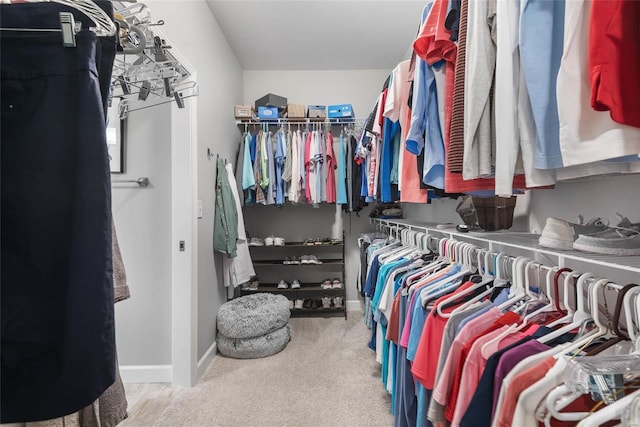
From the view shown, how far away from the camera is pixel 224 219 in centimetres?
253

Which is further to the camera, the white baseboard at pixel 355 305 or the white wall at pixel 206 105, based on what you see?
the white baseboard at pixel 355 305

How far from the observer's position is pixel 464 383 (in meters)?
0.77

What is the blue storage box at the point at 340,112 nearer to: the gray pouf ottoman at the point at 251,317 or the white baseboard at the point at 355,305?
the gray pouf ottoman at the point at 251,317

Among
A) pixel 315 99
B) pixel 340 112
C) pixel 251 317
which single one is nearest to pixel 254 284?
pixel 251 317

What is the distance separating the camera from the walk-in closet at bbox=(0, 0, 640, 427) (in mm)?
495

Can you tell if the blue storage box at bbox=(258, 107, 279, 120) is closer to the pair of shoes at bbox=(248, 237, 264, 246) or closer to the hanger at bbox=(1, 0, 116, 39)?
the pair of shoes at bbox=(248, 237, 264, 246)

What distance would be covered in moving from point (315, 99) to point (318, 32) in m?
0.87

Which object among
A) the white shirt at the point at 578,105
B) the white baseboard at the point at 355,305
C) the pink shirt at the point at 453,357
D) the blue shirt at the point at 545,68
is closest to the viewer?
the white shirt at the point at 578,105

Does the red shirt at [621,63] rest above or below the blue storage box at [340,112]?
below

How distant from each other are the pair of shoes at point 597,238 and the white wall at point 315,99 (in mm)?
2717

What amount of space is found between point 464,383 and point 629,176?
0.88 m

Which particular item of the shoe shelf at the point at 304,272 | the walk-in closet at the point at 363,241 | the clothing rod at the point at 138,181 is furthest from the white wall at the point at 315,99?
the clothing rod at the point at 138,181

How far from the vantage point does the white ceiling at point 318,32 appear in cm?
247

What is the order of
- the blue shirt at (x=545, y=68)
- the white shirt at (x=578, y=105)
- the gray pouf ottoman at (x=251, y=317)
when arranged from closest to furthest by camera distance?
1. the white shirt at (x=578, y=105)
2. the blue shirt at (x=545, y=68)
3. the gray pouf ottoman at (x=251, y=317)
